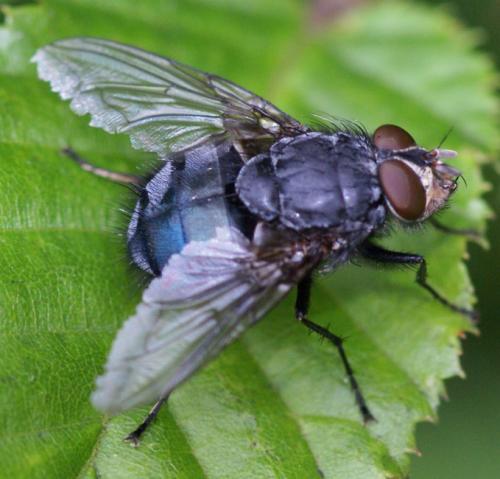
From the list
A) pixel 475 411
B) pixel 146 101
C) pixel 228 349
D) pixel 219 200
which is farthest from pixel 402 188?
pixel 475 411

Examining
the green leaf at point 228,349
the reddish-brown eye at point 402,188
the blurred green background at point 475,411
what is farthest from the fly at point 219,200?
the blurred green background at point 475,411

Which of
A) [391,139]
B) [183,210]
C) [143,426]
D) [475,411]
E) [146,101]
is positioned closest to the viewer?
[143,426]

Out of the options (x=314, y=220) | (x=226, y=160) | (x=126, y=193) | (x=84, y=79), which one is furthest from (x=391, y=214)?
(x=84, y=79)

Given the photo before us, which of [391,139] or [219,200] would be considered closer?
[219,200]

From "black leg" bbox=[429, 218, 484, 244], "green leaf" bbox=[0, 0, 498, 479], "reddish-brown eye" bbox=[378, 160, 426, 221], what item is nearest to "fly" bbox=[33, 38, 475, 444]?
"reddish-brown eye" bbox=[378, 160, 426, 221]

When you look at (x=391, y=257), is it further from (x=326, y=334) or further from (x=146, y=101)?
(x=146, y=101)

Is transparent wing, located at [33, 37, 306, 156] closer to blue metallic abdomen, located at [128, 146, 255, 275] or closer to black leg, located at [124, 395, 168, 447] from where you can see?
blue metallic abdomen, located at [128, 146, 255, 275]
